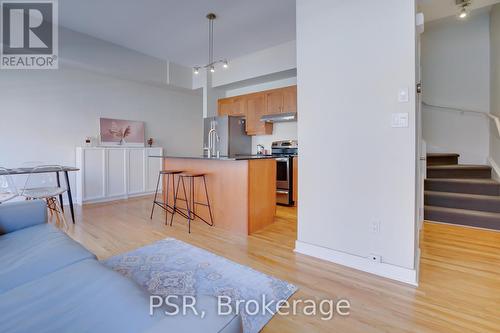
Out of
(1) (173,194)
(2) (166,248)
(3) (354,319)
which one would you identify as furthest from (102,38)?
(3) (354,319)

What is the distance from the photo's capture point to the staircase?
3.20m

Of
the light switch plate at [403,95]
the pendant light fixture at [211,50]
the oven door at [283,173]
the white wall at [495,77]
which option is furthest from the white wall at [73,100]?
the white wall at [495,77]

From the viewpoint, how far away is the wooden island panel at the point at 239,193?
3064 mm

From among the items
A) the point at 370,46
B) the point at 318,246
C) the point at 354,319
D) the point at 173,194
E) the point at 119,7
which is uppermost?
the point at 119,7

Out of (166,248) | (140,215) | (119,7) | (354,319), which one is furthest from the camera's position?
(140,215)

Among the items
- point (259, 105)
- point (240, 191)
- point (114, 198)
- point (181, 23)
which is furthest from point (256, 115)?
point (114, 198)

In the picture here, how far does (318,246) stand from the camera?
236 centimetres

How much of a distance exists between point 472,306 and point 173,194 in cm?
374

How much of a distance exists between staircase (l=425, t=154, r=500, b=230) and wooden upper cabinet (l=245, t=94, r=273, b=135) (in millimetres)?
3088

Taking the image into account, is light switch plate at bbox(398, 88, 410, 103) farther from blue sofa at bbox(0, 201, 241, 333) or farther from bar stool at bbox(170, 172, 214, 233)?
bar stool at bbox(170, 172, 214, 233)

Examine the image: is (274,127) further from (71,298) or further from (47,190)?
(71,298)

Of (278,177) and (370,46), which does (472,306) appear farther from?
(278,177)

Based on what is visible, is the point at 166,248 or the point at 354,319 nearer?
the point at 354,319

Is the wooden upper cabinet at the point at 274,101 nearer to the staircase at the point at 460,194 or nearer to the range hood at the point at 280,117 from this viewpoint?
the range hood at the point at 280,117
